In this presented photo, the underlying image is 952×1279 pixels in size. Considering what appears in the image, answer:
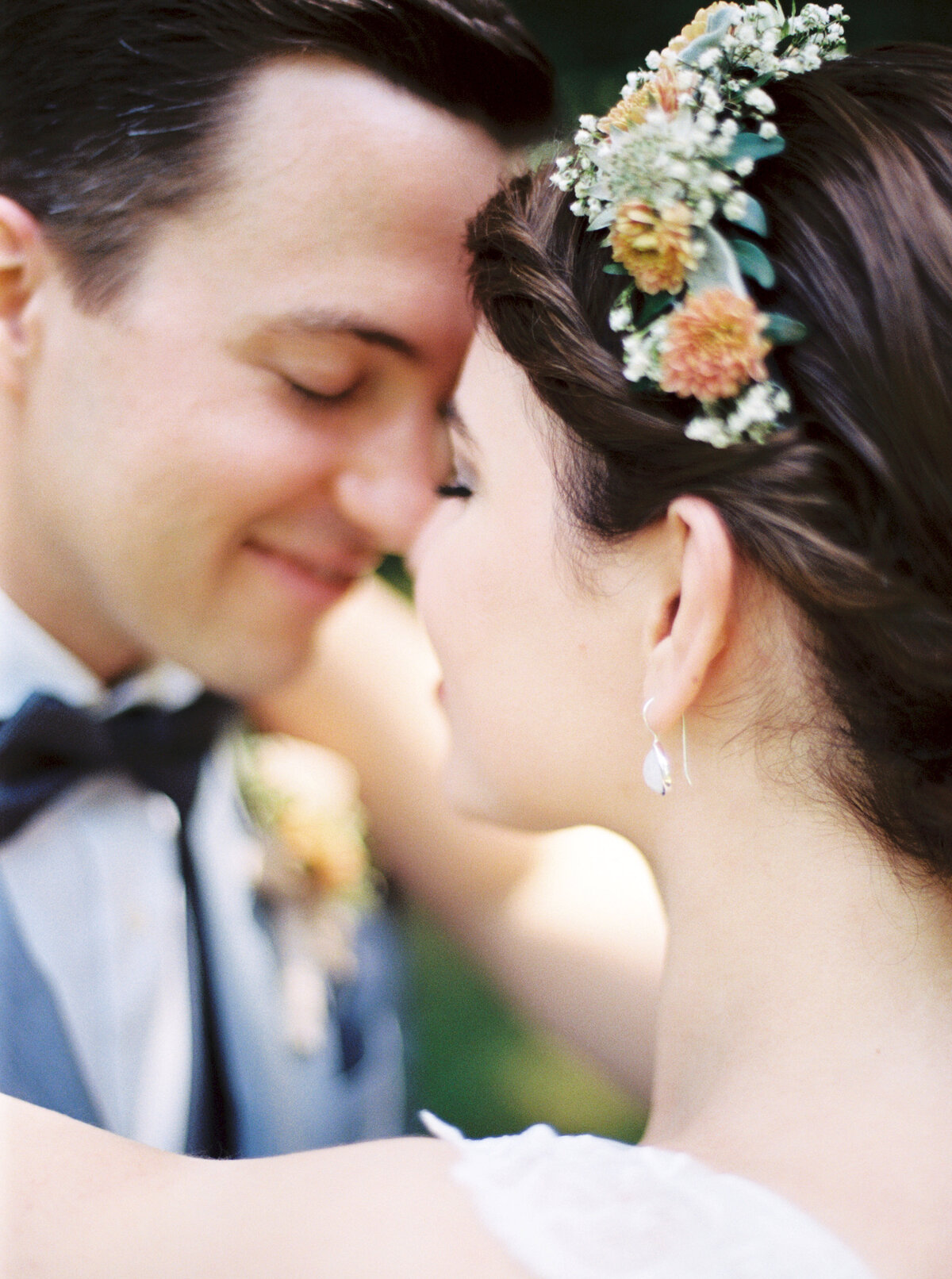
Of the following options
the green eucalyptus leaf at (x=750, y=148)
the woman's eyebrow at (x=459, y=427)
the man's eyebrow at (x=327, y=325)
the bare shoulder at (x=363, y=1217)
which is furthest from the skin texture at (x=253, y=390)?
the bare shoulder at (x=363, y=1217)

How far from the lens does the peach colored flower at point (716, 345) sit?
1.07 meters

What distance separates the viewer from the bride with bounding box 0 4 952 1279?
1033 millimetres

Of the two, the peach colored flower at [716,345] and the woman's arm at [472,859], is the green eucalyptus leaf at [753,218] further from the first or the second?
the woman's arm at [472,859]

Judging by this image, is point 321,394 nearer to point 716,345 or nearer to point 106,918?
point 716,345

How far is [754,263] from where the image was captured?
1.11m

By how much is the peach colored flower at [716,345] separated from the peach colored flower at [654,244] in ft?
0.16

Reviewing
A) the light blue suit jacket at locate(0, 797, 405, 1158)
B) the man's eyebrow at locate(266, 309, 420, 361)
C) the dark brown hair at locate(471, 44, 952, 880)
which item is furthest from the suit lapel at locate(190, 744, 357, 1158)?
the dark brown hair at locate(471, 44, 952, 880)

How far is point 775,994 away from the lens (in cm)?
119

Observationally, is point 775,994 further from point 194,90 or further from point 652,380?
point 194,90

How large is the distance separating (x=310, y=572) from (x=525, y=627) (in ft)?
1.99

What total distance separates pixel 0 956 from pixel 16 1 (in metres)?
1.44

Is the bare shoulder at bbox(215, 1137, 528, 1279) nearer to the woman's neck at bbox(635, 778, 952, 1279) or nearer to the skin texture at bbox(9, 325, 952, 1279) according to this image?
the skin texture at bbox(9, 325, 952, 1279)

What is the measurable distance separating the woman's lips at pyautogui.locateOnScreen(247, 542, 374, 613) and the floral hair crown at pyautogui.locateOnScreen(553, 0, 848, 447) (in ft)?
2.61

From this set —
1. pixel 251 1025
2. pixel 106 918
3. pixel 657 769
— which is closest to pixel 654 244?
pixel 657 769
